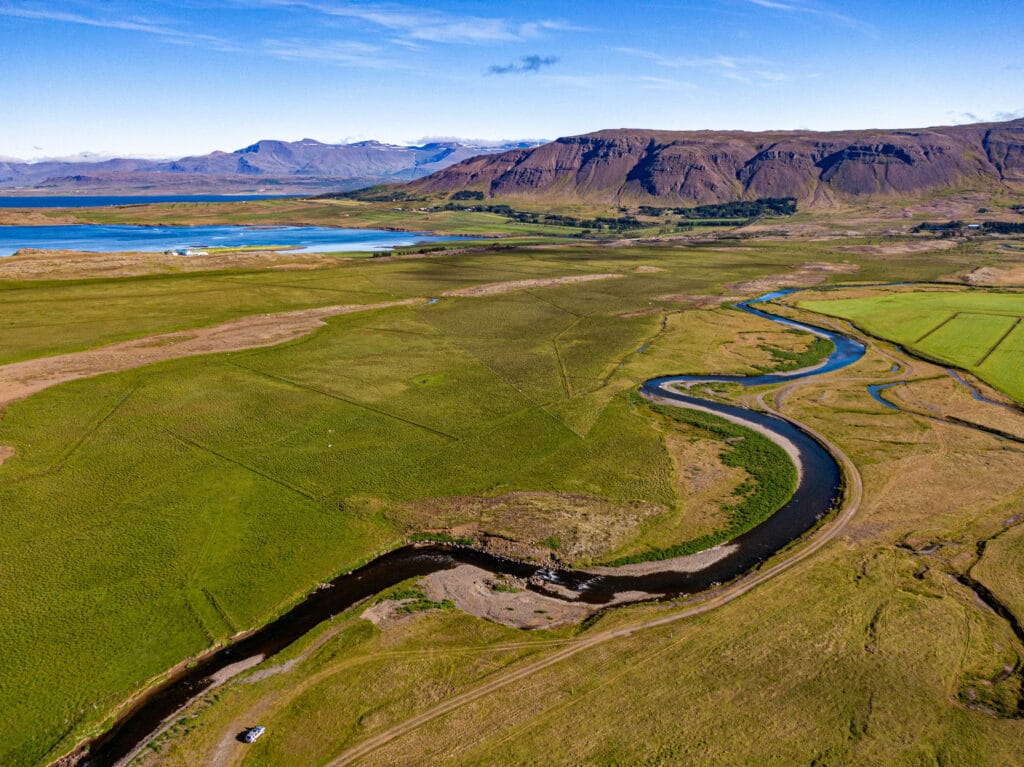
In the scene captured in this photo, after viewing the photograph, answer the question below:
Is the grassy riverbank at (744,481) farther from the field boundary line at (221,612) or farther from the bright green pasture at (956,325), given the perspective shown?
the bright green pasture at (956,325)

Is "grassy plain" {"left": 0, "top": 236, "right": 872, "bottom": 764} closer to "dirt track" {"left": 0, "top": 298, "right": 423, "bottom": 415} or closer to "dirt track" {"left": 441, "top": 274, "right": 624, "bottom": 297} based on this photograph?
"dirt track" {"left": 0, "top": 298, "right": 423, "bottom": 415}

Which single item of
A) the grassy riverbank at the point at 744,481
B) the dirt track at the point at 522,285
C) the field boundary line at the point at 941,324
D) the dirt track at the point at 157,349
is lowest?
the grassy riverbank at the point at 744,481

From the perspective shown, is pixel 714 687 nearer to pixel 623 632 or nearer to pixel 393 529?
pixel 623 632

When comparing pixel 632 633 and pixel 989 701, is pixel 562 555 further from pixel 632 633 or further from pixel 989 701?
pixel 989 701

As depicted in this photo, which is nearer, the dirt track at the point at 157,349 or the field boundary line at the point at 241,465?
the field boundary line at the point at 241,465

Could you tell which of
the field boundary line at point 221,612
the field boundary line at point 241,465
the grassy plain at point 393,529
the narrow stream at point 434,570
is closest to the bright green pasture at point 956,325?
the grassy plain at point 393,529

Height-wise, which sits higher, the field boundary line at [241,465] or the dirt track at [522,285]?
the dirt track at [522,285]
